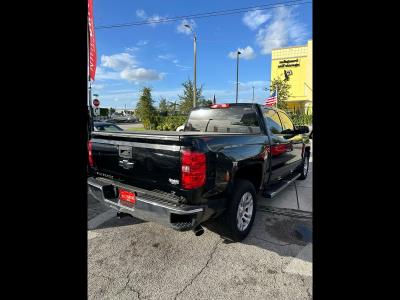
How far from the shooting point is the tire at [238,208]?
3.25 meters

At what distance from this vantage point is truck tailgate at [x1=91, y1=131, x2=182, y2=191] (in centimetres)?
281

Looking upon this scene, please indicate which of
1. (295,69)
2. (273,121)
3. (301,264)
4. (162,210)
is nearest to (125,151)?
(162,210)

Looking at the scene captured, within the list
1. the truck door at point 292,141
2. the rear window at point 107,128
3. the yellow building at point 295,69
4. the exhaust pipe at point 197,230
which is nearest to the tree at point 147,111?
the rear window at point 107,128

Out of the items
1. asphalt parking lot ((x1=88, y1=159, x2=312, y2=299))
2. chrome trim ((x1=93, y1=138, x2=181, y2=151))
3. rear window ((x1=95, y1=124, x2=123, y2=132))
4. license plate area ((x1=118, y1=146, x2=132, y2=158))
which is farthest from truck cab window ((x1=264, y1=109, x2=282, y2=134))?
rear window ((x1=95, y1=124, x2=123, y2=132))

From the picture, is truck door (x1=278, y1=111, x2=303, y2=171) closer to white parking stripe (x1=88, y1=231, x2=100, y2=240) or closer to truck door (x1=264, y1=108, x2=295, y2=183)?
truck door (x1=264, y1=108, x2=295, y2=183)

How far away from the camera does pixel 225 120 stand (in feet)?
15.0

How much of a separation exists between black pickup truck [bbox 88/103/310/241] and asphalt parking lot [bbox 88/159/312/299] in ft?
1.16

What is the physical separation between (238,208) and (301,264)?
0.95 metres

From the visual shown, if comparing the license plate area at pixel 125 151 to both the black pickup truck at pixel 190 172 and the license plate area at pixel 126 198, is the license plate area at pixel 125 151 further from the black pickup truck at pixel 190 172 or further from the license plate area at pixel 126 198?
the license plate area at pixel 126 198
